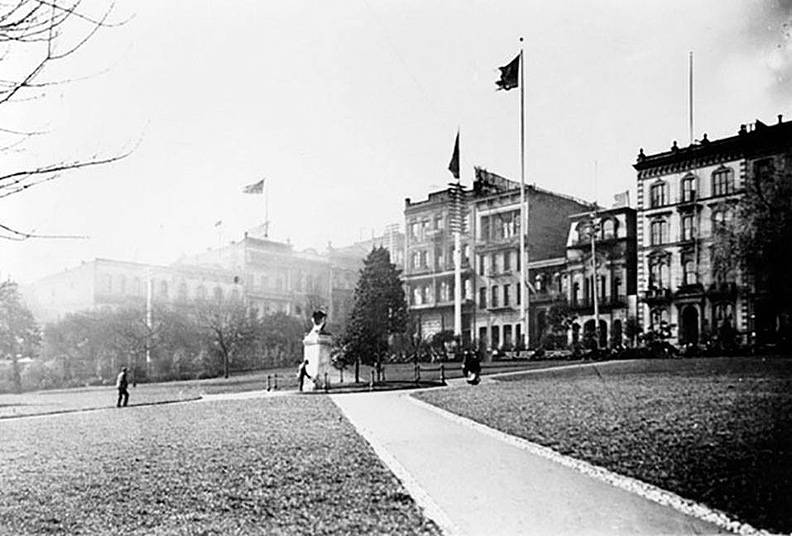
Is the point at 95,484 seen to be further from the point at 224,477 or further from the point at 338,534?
the point at 338,534

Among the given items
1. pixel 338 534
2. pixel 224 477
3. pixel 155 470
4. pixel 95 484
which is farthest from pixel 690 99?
pixel 95 484

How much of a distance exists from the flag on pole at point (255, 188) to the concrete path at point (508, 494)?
1.61 m

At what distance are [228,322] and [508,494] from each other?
195 cm

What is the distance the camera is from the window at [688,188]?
344 cm

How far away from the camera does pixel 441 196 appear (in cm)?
411

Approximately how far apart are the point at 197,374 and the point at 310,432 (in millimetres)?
777

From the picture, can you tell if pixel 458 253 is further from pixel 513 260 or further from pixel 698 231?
pixel 698 231

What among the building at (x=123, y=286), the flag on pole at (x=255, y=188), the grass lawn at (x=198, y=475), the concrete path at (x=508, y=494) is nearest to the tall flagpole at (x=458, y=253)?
the concrete path at (x=508, y=494)

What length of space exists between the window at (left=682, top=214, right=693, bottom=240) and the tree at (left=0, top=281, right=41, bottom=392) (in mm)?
3512

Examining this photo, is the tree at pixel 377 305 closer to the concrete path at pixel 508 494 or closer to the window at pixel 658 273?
the concrete path at pixel 508 494

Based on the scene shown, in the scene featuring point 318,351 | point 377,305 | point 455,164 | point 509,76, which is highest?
point 509,76

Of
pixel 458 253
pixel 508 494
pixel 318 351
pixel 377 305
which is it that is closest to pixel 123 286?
pixel 318 351

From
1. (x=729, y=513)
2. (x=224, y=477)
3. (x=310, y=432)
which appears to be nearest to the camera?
(x=729, y=513)

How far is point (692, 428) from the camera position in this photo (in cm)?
328
